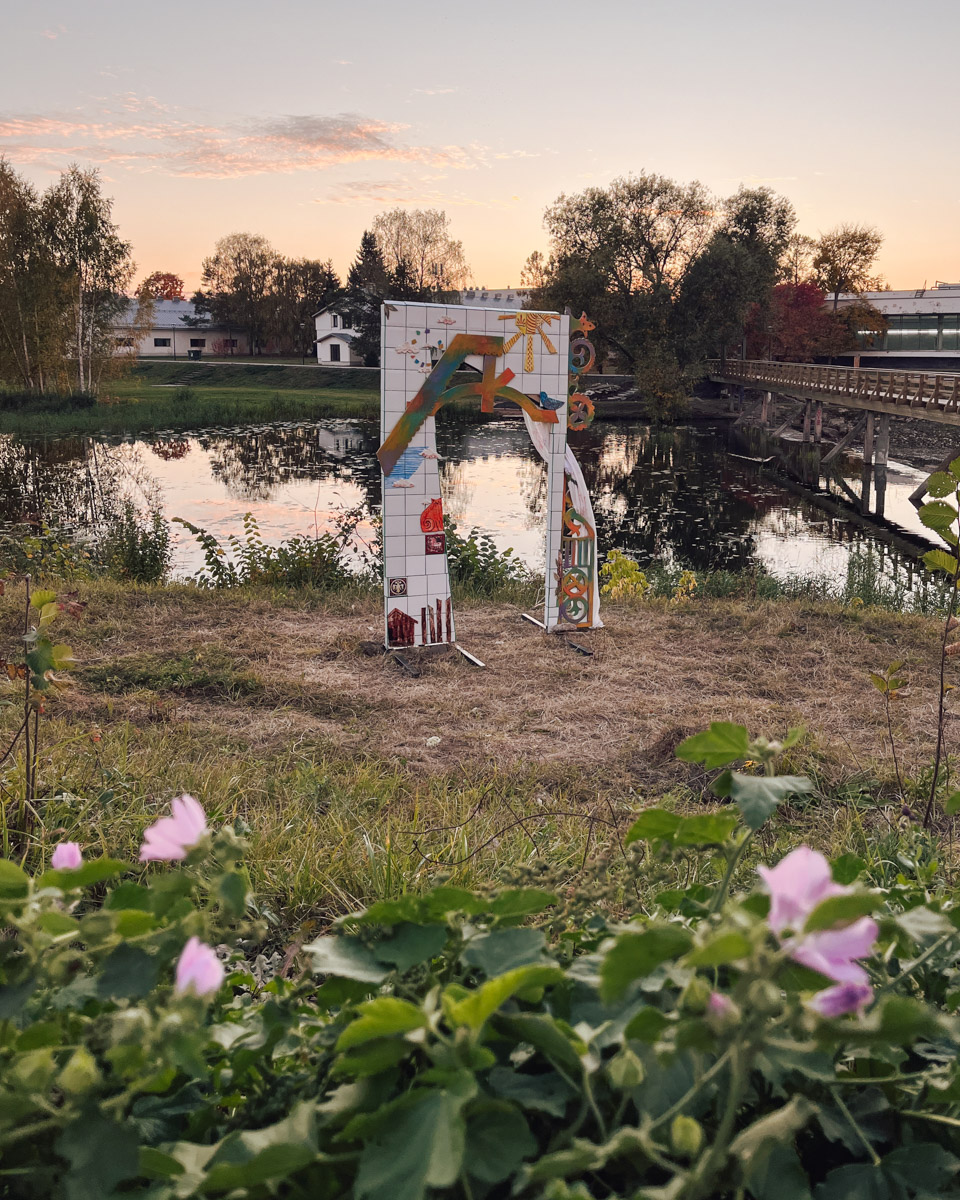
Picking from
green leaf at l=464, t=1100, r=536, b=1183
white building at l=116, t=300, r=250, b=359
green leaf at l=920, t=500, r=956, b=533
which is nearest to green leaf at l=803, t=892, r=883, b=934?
green leaf at l=464, t=1100, r=536, b=1183

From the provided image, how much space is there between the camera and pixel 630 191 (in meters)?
32.6

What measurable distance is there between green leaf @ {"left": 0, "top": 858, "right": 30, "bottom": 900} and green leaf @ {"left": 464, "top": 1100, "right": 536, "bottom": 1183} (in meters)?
0.36

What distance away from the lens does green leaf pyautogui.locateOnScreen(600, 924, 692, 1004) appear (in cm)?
51

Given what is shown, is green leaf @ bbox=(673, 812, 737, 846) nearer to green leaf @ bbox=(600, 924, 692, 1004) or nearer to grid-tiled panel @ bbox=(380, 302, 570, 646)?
green leaf @ bbox=(600, 924, 692, 1004)

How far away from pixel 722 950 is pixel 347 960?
0.38 metres

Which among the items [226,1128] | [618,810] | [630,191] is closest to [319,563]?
[618,810]

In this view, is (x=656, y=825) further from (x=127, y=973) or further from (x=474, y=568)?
(x=474, y=568)

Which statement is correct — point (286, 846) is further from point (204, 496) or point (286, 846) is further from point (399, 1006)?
point (204, 496)

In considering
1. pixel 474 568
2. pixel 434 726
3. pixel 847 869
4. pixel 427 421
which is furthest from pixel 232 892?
pixel 474 568

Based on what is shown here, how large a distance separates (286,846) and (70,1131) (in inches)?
81.9

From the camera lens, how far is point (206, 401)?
108 ft

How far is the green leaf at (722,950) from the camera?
1.39 feet

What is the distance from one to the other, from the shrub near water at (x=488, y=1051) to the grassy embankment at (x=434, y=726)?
1.13 feet

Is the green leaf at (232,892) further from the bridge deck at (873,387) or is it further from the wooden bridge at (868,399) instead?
the bridge deck at (873,387)
